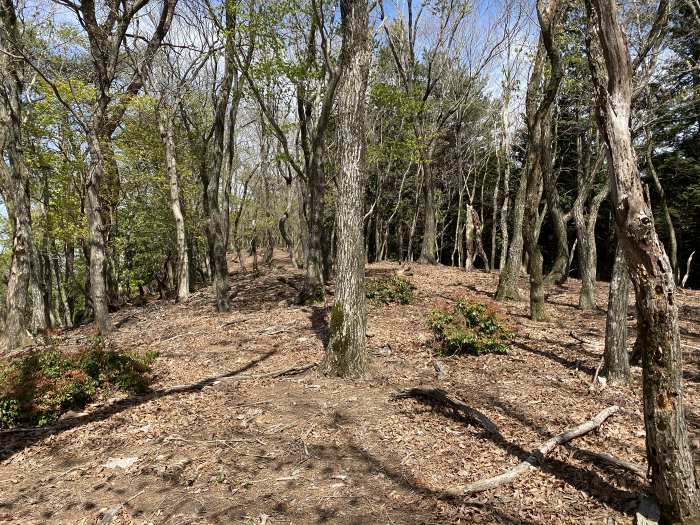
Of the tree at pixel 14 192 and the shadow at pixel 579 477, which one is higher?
the tree at pixel 14 192

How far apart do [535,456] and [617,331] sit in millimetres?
2628

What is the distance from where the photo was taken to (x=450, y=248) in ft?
117

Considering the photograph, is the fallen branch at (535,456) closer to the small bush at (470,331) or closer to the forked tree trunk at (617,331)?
the forked tree trunk at (617,331)

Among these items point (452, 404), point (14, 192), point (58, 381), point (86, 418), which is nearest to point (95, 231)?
point (14, 192)

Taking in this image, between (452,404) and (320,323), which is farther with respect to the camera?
(320,323)

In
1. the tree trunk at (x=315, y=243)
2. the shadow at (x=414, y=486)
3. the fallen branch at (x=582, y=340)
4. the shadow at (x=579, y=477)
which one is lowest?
the shadow at (x=414, y=486)

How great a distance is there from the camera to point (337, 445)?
5000 millimetres

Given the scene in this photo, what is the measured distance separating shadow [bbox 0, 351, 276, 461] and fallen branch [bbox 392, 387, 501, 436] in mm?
3456

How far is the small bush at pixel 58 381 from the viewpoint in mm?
6176

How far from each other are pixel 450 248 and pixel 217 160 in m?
25.9

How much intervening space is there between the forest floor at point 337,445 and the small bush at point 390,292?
2.88m

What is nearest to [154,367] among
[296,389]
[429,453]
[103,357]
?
[103,357]

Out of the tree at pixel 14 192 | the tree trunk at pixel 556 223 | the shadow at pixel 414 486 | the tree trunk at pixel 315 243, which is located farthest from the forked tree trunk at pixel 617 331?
the tree at pixel 14 192

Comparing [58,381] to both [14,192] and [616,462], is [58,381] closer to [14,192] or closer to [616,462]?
[14,192]
